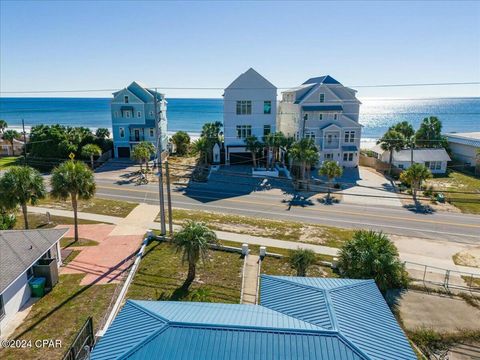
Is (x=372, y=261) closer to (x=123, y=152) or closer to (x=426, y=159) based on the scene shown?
(x=426, y=159)

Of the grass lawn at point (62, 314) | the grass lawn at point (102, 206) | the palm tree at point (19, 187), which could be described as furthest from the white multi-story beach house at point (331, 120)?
the grass lawn at point (62, 314)

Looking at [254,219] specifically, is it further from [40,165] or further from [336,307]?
[40,165]

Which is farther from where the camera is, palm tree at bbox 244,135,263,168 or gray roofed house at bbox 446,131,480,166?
gray roofed house at bbox 446,131,480,166

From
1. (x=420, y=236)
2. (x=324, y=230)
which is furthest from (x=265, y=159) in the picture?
(x=420, y=236)

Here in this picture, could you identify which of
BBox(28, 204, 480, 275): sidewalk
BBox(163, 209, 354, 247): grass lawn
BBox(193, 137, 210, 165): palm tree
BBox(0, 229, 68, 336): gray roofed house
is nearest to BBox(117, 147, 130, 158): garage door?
BBox(193, 137, 210, 165): palm tree

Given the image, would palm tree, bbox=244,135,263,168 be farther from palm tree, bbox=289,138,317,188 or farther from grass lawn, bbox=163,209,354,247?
grass lawn, bbox=163,209,354,247

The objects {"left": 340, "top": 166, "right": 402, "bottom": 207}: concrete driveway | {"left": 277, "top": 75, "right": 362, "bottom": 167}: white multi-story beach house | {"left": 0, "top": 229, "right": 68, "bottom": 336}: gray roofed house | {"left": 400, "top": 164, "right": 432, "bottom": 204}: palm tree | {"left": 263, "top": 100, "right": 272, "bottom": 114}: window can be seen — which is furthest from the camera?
{"left": 263, "top": 100, "right": 272, "bottom": 114}: window

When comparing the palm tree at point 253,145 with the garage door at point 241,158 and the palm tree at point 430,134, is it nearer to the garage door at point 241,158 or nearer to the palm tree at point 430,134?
the garage door at point 241,158
